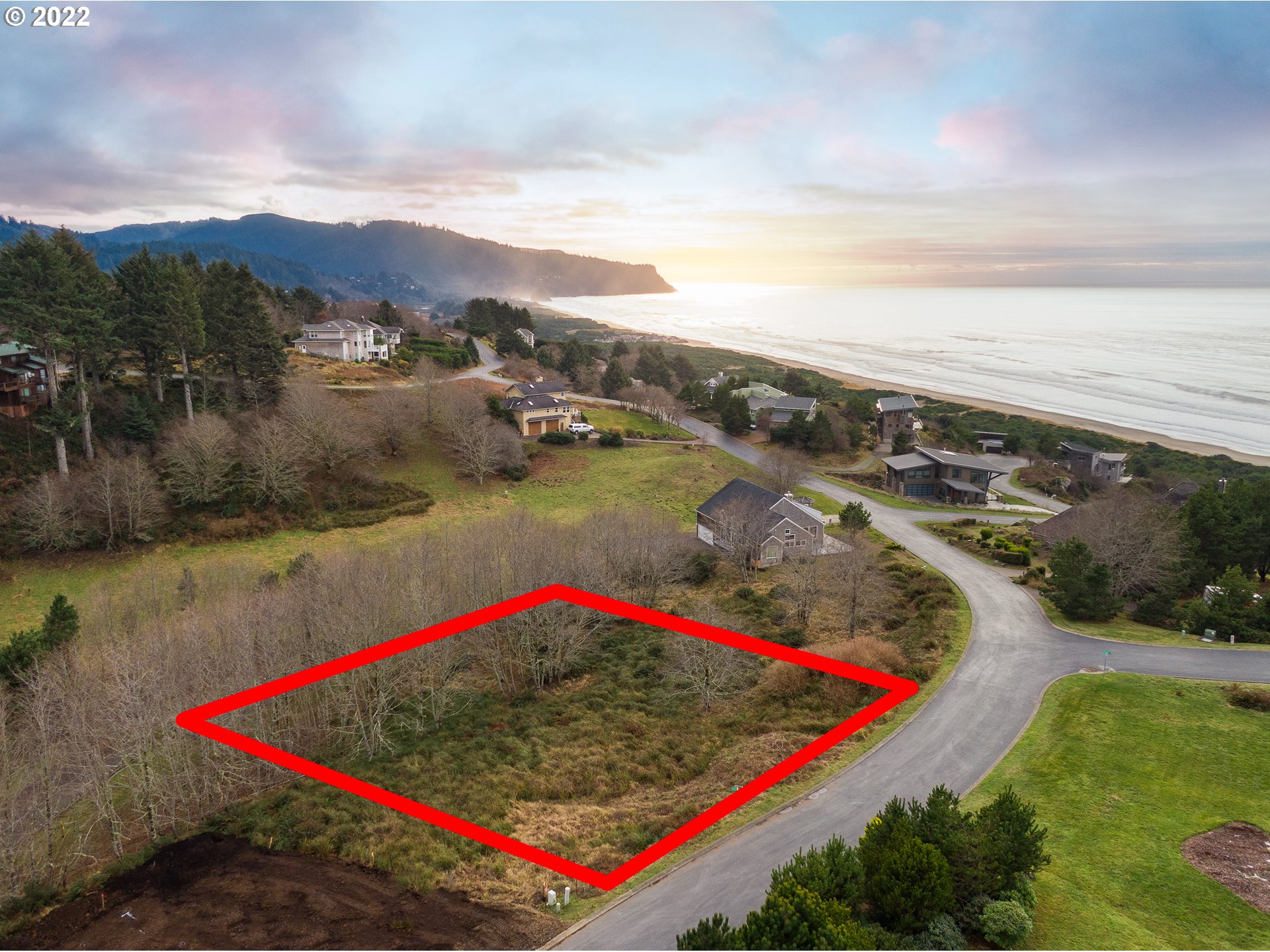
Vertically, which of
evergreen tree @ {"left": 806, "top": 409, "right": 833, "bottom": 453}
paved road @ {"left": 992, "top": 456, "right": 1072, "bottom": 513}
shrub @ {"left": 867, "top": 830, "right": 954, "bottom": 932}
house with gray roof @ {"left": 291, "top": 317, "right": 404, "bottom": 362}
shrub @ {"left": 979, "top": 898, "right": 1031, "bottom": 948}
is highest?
house with gray roof @ {"left": 291, "top": 317, "right": 404, "bottom": 362}

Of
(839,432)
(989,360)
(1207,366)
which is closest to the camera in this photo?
(839,432)

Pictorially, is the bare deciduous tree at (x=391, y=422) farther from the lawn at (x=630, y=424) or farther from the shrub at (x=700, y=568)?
the shrub at (x=700, y=568)

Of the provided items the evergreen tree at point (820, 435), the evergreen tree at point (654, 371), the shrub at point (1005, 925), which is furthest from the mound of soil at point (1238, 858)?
the evergreen tree at point (654, 371)

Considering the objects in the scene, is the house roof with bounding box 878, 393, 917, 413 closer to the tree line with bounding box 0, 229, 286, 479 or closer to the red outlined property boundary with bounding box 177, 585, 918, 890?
the red outlined property boundary with bounding box 177, 585, 918, 890

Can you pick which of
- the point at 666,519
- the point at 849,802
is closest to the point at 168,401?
the point at 666,519

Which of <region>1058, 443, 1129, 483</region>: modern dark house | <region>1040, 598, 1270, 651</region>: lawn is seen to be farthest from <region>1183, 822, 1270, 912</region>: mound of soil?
<region>1058, 443, 1129, 483</region>: modern dark house

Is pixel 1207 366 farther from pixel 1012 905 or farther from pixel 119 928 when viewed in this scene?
pixel 119 928

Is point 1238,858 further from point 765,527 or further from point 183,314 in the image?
point 183,314
